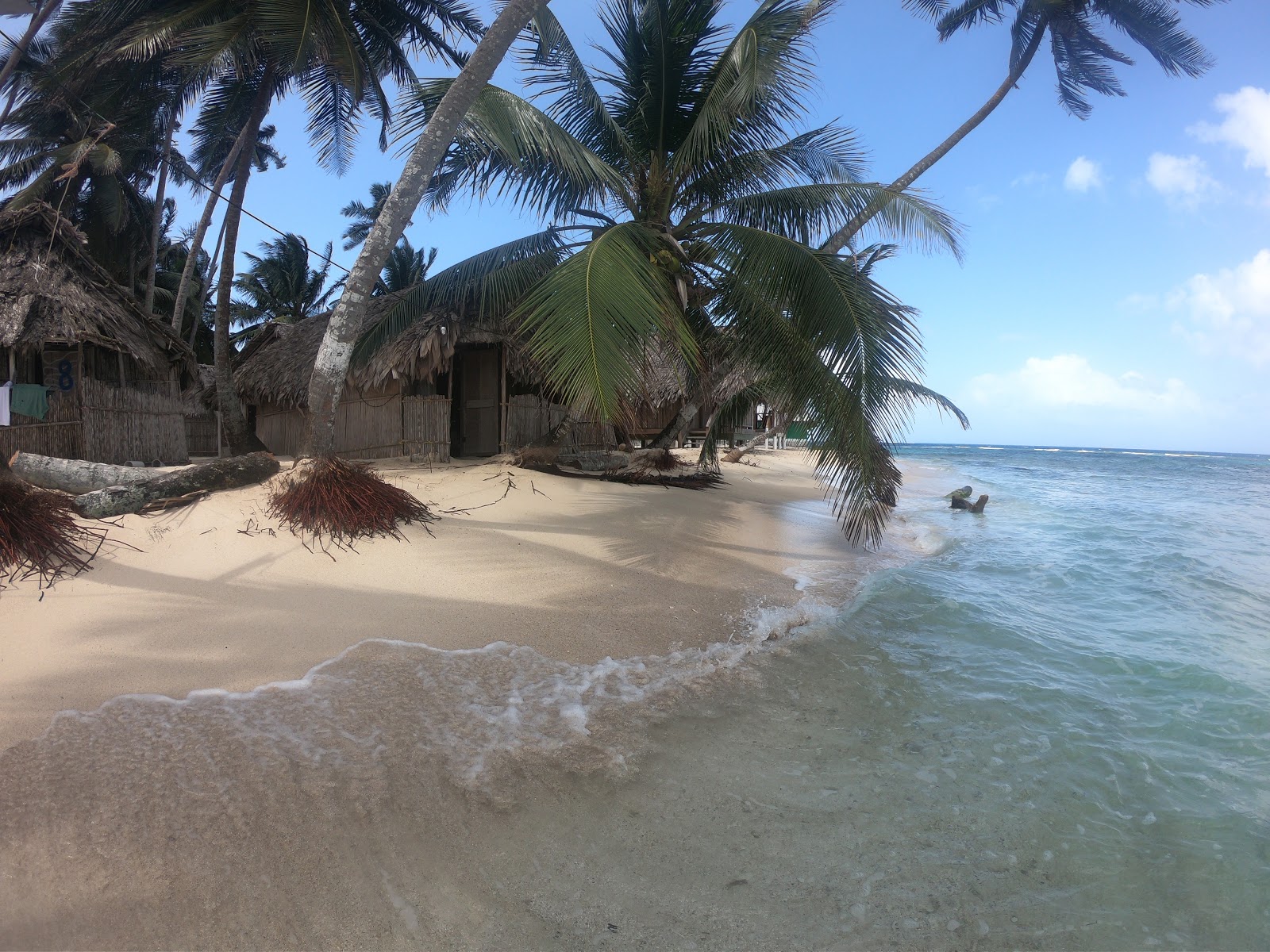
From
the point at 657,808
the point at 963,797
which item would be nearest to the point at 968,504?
the point at 963,797

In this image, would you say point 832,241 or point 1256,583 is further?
point 832,241

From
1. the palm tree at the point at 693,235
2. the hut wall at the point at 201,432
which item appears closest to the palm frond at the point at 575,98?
the palm tree at the point at 693,235

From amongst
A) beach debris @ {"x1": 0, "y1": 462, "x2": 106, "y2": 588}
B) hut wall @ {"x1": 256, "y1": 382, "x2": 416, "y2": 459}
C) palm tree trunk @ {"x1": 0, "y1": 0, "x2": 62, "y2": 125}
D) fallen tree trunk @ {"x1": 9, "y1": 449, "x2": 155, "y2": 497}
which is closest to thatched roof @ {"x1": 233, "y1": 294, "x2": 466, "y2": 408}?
hut wall @ {"x1": 256, "y1": 382, "x2": 416, "y2": 459}

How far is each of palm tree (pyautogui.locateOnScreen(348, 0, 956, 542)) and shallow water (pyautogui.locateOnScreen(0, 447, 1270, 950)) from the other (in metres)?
2.16

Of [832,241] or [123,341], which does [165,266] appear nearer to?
[123,341]

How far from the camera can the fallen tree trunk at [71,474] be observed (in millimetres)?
4633

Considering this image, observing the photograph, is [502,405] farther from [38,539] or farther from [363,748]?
[363,748]

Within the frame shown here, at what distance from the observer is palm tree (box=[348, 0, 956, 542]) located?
498 cm

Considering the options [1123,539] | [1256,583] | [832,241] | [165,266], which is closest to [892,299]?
[832,241]

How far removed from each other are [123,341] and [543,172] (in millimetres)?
6890

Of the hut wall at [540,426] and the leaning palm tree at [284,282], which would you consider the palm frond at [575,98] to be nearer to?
the hut wall at [540,426]

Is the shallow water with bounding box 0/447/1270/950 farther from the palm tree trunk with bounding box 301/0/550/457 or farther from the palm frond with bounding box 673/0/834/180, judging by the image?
the palm frond with bounding box 673/0/834/180

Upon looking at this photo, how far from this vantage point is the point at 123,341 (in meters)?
9.34

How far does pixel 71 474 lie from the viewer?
468cm
